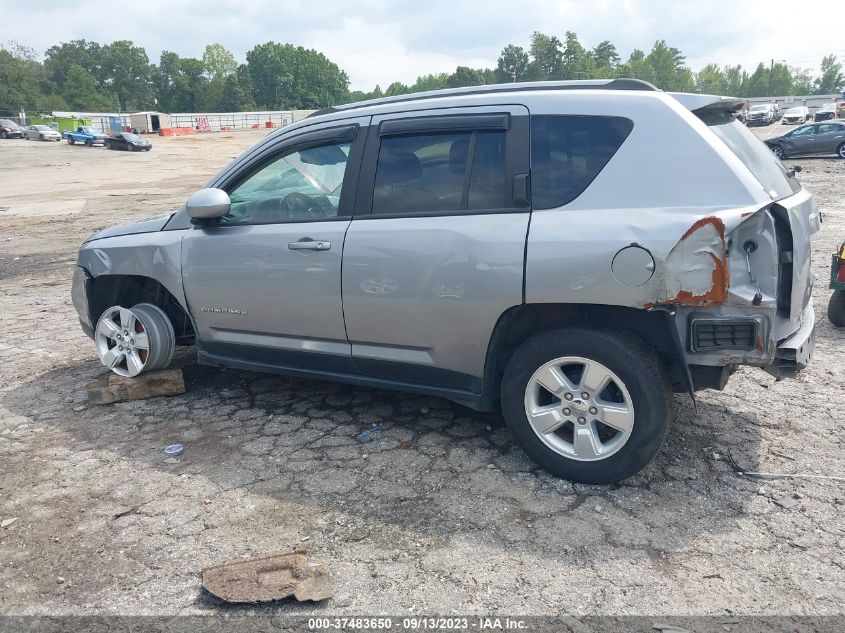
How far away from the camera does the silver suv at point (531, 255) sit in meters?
3.17

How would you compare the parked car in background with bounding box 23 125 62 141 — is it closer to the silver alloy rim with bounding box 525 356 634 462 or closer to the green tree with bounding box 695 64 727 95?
the silver alloy rim with bounding box 525 356 634 462

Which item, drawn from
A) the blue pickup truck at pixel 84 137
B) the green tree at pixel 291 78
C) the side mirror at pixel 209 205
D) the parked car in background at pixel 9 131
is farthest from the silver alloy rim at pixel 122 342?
the green tree at pixel 291 78

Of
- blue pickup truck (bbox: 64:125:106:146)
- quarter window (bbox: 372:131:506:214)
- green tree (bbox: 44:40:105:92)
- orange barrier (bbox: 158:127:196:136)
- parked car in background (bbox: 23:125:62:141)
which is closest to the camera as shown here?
quarter window (bbox: 372:131:506:214)

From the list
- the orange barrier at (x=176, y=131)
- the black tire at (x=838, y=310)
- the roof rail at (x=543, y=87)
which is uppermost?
the orange barrier at (x=176, y=131)

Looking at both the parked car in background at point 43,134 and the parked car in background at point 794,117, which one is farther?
the parked car in background at point 794,117

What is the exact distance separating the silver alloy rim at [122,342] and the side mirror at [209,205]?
1.09m

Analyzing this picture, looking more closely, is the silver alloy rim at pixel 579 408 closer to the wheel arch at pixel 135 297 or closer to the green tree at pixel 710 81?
the wheel arch at pixel 135 297

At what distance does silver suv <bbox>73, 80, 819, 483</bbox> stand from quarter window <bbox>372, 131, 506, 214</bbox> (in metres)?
0.01

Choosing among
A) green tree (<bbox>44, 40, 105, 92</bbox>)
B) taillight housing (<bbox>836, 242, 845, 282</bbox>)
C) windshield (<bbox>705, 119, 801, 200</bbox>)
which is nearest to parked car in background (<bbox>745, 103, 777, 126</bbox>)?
taillight housing (<bbox>836, 242, 845, 282</bbox>)

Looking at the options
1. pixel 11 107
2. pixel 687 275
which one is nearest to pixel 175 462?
pixel 687 275

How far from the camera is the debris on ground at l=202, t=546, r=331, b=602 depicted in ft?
9.05

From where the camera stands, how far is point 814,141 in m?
27.7

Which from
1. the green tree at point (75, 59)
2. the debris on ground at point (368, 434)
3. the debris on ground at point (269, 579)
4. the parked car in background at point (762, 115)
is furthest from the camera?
the green tree at point (75, 59)

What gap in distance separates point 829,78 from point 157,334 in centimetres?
16521
